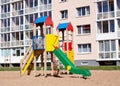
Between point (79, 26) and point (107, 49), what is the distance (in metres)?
6.95

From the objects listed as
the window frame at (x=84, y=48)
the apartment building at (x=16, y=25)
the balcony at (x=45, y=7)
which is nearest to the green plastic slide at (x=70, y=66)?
the window frame at (x=84, y=48)

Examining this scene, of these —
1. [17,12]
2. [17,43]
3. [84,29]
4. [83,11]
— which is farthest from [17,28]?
[84,29]

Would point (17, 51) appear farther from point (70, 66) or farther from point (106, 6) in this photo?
point (70, 66)

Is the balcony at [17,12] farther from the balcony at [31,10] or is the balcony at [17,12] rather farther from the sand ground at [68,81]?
the sand ground at [68,81]

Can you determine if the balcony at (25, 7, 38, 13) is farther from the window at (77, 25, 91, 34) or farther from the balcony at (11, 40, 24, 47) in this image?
the window at (77, 25, 91, 34)

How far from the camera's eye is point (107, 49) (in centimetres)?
4241

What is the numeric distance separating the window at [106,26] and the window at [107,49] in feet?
5.36

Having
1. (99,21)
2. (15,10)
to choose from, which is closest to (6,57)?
(15,10)

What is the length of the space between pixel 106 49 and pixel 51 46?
55.5 feet

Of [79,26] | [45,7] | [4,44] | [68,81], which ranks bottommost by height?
[68,81]

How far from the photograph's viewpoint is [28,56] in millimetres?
28922

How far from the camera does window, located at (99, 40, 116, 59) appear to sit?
137 feet

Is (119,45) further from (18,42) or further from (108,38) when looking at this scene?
(18,42)

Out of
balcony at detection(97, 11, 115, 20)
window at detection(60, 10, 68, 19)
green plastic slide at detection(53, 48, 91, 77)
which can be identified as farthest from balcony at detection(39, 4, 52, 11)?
green plastic slide at detection(53, 48, 91, 77)
